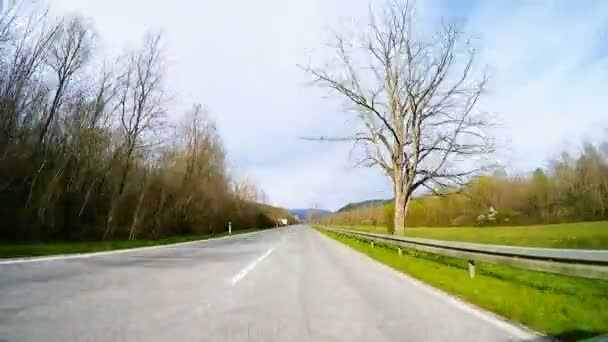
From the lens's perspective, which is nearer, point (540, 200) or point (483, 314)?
point (483, 314)

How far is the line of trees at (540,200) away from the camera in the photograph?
5250cm

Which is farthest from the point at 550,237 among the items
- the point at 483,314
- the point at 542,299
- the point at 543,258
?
the point at 483,314

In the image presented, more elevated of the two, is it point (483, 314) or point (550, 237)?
point (550, 237)

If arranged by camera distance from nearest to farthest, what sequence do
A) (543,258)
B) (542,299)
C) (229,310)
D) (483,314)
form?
(229,310), (483,314), (542,299), (543,258)

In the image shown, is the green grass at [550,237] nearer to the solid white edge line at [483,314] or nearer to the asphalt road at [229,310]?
the solid white edge line at [483,314]

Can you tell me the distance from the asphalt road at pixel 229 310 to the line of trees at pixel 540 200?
1500cm

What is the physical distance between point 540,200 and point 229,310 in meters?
79.5

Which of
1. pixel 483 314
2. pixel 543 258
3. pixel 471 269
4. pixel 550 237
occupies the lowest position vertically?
pixel 483 314

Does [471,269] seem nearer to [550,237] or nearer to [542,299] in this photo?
Result: [542,299]

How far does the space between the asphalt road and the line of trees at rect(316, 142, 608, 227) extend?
49.2ft

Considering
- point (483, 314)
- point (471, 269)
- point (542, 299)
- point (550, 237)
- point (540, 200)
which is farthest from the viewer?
Answer: point (540, 200)

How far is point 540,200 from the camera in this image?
73.1 metres

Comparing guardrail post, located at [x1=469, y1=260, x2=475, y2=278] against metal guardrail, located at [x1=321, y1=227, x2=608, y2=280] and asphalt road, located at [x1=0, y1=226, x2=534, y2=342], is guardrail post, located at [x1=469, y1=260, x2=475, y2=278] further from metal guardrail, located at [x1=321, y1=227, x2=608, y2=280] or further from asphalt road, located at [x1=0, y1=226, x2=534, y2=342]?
asphalt road, located at [x1=0, y1=226, x2=534, y2=342]

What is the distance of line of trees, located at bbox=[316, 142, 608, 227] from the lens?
52.5 meters
